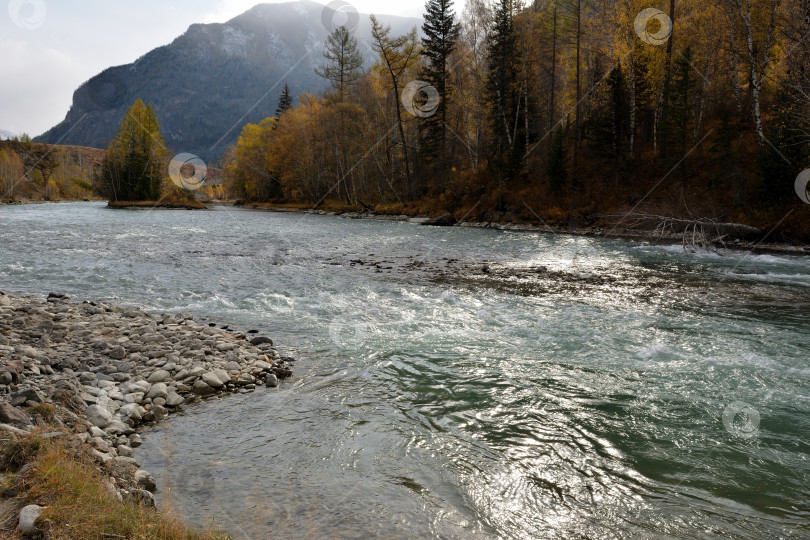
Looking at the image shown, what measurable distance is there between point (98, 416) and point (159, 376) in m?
1.41

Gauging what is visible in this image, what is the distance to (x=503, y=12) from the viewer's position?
1543 inches

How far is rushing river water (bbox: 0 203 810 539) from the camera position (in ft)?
14.6

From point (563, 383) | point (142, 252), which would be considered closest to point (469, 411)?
point (563, 383)

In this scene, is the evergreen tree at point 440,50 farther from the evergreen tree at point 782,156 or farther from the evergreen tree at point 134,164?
the evergreen tree at point 134,164

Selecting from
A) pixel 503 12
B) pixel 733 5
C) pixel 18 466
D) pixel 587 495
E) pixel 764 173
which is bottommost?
pixel 587 495

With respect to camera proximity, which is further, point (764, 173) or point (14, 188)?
point (14, 188)

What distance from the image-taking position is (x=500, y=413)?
6.50 m

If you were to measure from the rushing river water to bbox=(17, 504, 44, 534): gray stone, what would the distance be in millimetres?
1386

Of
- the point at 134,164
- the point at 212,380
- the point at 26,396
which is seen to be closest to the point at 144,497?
the point at 26,396

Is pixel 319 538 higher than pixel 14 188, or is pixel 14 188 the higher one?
pixel 14 188

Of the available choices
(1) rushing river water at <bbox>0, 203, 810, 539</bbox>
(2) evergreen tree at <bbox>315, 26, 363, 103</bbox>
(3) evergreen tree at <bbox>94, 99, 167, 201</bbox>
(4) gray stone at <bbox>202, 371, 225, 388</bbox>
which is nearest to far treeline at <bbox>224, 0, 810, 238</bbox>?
(2) evergreen tree at <bbox>315, 26, 363, 103</bbox>

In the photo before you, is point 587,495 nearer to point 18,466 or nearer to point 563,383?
point 563,383

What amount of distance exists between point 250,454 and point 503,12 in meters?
42.7

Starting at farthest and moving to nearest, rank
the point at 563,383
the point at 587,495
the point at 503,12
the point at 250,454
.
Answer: the point at 503,12, the point at 563,383, the point at 250,454, the point at 587,495
